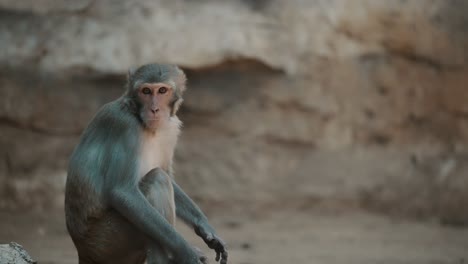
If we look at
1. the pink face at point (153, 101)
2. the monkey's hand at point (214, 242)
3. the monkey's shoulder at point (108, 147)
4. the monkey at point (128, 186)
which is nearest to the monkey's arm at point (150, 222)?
the monkey at point (128, 186)

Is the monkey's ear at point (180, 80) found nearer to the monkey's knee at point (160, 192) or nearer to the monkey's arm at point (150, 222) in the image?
the monkey's knee at point (160, 192)

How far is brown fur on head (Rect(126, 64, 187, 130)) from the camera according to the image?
320 inches

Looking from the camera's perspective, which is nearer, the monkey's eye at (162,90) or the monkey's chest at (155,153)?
the monkey's eye at (162,90)

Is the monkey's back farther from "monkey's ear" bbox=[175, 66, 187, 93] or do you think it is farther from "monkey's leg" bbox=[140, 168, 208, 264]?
"monkey's ear" bbox=[175, 66, 187, 93]

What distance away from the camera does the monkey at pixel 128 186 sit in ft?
26.0

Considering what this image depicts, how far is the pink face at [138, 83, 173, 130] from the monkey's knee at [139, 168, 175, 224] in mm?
464

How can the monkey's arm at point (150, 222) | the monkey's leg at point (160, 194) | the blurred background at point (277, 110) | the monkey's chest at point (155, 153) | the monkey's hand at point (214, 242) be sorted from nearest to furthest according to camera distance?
the monkey's arm at point (150, 222) → the monkey's leg at point (160, 194) → the monkey's chest at point (155, 153) → the monkey's hand at point (214, 242) → the blurred background at point (277, 110)

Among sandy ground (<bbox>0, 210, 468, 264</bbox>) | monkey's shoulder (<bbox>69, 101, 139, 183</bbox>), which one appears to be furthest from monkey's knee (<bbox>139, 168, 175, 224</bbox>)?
sandy ground (<bbox>0, 210, 468, 264</bbox>)

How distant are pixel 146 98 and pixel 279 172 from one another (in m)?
5.62

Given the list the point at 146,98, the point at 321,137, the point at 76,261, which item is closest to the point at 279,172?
the point at 321,137

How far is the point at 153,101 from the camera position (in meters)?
8.12

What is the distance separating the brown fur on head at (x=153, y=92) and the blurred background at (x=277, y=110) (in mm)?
3751

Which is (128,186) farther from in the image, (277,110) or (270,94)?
(277,110)

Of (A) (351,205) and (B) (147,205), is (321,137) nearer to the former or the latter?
(A) (351,205)
